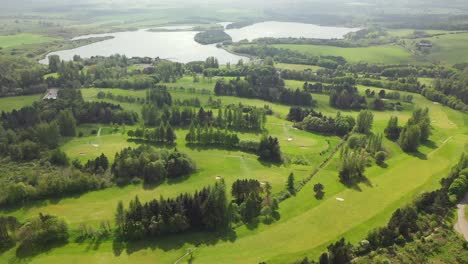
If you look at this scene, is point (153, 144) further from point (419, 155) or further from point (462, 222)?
point (462, 222)

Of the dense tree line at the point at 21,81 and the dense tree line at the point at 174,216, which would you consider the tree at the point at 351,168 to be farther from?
the dense tree line at the point at 21,81

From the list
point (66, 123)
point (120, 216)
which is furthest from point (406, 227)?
point (66, 123)

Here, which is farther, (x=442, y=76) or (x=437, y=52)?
(x=437, y=52)

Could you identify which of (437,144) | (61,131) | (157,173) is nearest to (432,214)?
(437,144)

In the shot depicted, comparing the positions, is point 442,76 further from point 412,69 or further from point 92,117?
point 92,117

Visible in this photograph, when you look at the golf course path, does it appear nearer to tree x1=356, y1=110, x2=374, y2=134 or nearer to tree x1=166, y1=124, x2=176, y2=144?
tree x1=356, y1=110, x2=374, y2=134

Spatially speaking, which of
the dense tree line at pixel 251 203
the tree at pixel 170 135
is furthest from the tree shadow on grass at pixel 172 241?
the tree at pixel 170 135
